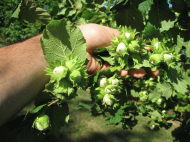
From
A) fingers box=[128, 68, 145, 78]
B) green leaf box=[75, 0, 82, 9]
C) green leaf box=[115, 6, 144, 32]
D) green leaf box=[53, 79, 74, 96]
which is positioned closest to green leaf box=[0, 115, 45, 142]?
green leaf box=[53, 79, 74, 96]

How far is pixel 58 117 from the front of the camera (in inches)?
48.0

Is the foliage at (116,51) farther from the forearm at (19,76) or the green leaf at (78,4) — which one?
the green leaf at (78,4)

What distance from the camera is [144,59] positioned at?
1.30 metres

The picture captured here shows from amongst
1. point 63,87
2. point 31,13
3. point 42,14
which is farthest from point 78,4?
point 63,87

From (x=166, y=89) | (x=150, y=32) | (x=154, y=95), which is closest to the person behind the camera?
(x=150, y=32)

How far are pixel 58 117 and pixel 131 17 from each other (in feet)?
3.83

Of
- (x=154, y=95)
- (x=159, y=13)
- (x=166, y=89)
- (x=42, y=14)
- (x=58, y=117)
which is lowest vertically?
(x=154, y=95)

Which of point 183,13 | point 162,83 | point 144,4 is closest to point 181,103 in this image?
point 162,83

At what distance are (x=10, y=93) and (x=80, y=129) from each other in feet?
16.9

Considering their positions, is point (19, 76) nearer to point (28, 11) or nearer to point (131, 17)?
point (28, 11)

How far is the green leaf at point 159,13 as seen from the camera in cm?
145

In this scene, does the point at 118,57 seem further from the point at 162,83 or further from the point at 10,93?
the point at 162,83

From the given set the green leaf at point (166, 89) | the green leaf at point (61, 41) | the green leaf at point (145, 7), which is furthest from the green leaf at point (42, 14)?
the green leaf at point (166, 89)

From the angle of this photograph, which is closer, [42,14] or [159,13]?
[159,13]
